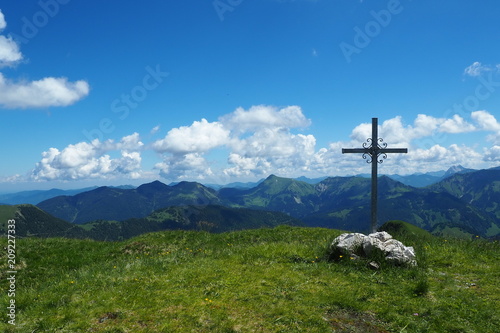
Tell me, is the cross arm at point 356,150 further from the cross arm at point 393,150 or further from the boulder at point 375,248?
the boulder at point 375,248

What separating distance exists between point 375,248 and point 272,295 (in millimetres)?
6487

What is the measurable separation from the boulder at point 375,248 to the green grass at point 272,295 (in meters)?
0.52

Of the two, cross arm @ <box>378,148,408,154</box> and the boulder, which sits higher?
cross arm @ <box>378,148,408,154</box>

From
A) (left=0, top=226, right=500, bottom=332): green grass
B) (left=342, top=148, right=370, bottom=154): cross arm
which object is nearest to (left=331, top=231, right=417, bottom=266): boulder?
(left=0, top=226, right=500, bottom=332): green grass

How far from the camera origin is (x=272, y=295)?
11.1 meters

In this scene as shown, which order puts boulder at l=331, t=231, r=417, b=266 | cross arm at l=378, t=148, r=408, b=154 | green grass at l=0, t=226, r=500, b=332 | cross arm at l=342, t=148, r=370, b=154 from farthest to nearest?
cross arm at l=342, t=148, r=370, b=154
cross arm at l=378, t=148, r=408, b=154
boulder at l=331, t=231, r=417, b=266
green grass at l=0, t=226, r=500, b=332

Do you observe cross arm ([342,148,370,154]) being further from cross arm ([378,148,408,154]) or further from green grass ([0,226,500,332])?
green grass ([0,226,500,332])

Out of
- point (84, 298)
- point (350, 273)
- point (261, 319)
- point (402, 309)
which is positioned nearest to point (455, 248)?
point (350, 273)

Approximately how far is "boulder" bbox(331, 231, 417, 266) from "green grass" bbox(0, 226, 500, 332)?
20.5 inches

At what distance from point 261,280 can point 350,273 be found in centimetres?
406

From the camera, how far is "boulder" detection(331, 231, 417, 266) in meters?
14.2

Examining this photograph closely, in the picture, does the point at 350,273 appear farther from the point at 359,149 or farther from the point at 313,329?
the point at 359,149

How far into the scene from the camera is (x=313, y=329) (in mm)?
8672

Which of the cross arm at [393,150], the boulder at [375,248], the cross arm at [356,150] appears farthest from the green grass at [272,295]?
the cross arm at [356,150]
